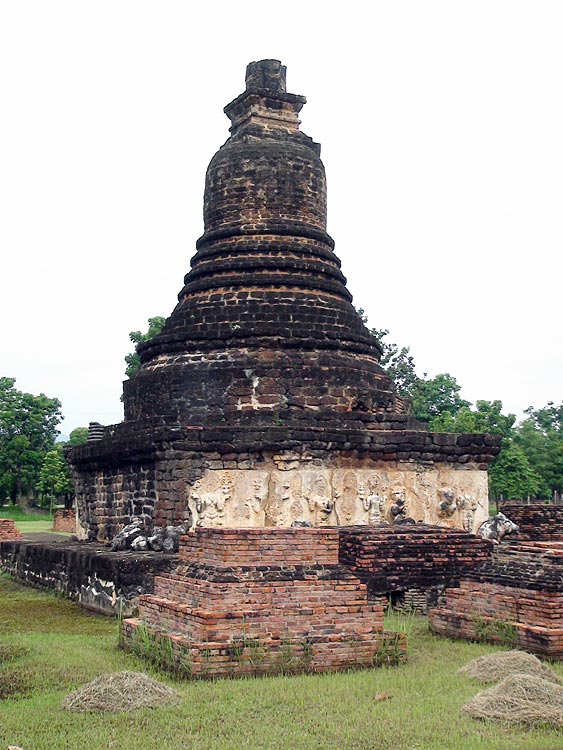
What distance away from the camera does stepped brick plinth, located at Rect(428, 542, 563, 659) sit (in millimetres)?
9703

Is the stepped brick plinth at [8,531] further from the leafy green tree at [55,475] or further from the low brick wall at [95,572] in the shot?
the leafy green tree at [55,475]

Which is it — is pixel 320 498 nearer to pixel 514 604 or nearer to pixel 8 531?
pixel 514 604

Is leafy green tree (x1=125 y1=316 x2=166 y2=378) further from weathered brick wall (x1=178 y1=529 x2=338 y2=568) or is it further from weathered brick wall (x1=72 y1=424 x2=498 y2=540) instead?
weathered brick wall (x1=178 y1=529 x2=338 y2=568)

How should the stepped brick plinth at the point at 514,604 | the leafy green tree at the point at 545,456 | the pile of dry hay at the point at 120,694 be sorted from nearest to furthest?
the pile of dry hay at the point at 120,694 → the stepped brick plinth at the point at 514,604 → the leafy green tree at the point at 545,456

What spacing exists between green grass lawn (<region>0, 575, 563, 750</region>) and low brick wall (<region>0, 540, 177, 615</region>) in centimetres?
302

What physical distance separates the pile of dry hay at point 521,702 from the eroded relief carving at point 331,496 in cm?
761

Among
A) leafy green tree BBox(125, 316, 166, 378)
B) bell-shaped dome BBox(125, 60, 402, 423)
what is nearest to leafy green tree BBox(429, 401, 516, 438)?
leafy green tree BBox(125, 316, 166, 378)

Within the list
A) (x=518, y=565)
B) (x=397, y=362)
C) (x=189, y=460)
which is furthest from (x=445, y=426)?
(x=518, y=565)

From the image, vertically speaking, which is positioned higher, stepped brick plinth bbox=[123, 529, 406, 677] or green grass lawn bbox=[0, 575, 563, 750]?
stepped brick plinth bbox=[123, 529, 406, 677]

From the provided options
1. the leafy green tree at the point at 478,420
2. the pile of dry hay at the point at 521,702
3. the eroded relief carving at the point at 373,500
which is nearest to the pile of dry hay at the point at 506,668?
the pile of dry hay at the point at 521,702

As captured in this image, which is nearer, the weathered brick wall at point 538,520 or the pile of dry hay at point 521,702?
the pile of dry hay at point 521,702

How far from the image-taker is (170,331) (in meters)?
17.9

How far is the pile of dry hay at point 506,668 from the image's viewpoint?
8.20m

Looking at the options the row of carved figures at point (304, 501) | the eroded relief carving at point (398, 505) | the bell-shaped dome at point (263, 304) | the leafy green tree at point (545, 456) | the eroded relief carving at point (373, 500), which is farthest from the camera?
the leafy green tree at point (545, 456)
